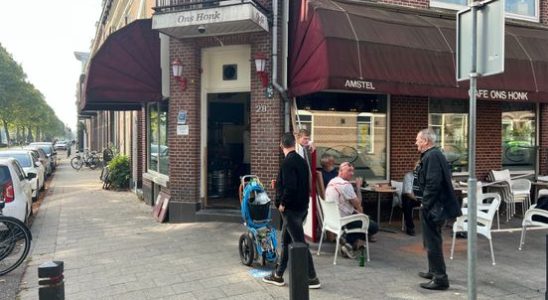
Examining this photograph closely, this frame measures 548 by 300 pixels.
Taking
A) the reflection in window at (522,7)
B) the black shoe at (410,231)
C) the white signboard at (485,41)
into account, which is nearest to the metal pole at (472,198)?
the white signboard at (485,41)

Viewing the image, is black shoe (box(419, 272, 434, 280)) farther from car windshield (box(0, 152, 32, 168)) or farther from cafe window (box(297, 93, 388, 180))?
car windshield (box(0, 152, 32, 168))

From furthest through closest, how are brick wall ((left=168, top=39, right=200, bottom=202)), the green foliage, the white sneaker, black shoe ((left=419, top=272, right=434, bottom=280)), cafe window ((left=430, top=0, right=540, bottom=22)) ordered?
the green foliage < cafe window ((left=430, top=0, right=540, bottom=22)) < brick wall ((left=168, top=39, right=200, bottom=202)) < the white sneaker < black shoe ((left=419, top=272, right=434, bottom=280))

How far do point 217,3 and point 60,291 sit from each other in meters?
6.49

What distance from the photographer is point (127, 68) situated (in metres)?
9.83

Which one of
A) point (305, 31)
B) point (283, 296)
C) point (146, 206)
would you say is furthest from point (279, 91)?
point (146, 206)

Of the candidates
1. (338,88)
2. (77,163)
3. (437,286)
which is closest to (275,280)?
(437,286)

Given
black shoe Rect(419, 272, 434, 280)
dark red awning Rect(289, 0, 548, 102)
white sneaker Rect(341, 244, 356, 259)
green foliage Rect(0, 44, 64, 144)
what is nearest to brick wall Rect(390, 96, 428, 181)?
dark red awning Rect(289, 0, 548, 102)

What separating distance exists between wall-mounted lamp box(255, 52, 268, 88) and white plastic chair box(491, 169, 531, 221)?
544cm

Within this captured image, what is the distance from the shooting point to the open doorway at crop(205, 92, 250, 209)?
11125mm

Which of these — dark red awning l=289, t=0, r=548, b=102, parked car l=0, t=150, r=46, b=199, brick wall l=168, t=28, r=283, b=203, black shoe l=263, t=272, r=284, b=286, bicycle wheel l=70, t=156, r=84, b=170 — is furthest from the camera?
bicycle wheel l=70, t=156, r=84, b=170

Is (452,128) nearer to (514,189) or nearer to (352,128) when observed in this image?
(514,189)

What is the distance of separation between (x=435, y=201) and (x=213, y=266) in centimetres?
309

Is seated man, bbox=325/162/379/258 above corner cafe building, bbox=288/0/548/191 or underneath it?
underneath

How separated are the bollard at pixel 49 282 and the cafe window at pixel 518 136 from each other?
34.2 ft
